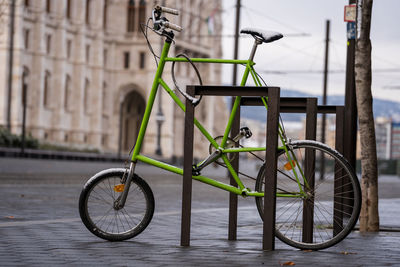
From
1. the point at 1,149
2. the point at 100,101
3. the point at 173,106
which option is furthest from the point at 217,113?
the point at 1,149

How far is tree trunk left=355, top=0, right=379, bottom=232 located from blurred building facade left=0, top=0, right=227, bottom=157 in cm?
4380

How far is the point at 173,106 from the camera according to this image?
82.5 metres

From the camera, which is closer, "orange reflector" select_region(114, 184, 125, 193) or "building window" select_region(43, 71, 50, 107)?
"orange reflector" select_region(114, 184, 125, 193)

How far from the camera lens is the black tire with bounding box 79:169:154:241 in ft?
22.7

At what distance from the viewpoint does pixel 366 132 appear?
8.44 metres

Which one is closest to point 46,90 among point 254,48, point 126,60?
point 126,60

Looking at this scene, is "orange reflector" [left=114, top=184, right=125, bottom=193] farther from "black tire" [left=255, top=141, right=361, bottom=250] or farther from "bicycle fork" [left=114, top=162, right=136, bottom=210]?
"black tire" [left=255, top=141, right=361, bottom=250]

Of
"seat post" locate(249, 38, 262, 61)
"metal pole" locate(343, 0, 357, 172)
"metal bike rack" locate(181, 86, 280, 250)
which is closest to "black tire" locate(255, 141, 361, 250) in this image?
"metal bike rack" locate(181, 86, 280, 250)

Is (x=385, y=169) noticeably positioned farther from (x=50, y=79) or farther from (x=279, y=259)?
(x=279, y=259)

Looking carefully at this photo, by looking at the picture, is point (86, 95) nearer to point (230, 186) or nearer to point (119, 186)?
point (119, 186)

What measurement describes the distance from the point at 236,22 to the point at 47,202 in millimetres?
22393

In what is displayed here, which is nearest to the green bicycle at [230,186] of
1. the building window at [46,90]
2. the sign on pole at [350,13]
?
the sign on pole at [350,13]

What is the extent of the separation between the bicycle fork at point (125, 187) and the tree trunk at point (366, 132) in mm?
2479

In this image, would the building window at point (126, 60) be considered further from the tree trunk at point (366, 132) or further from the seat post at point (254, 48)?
the seat post at point (254, 48)
